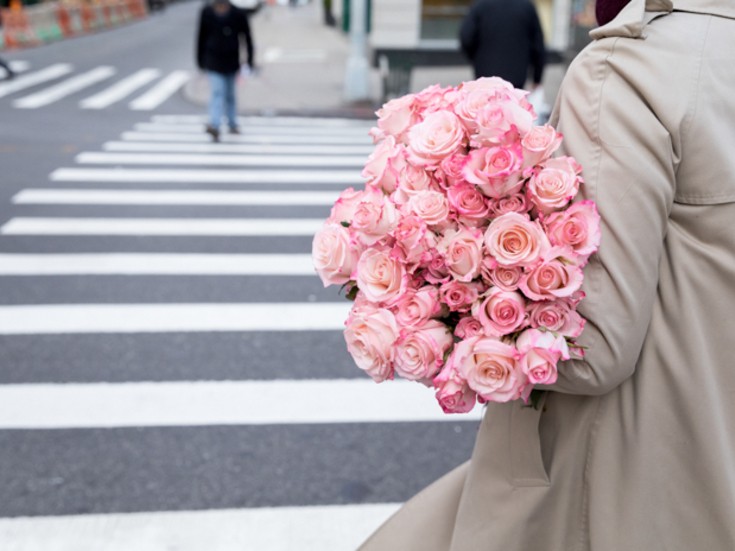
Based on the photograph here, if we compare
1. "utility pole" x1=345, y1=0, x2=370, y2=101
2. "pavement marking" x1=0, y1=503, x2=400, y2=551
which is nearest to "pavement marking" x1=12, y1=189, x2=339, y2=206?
"pavement marking" x1=0, y1=503, x2=400, y2=551

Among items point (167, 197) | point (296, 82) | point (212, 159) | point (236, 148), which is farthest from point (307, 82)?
point (167, 197)

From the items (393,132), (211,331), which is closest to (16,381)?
(211,331)

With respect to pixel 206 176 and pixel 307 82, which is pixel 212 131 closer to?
pixel 206 176

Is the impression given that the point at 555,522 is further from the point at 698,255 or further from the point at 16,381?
the point at 16,381

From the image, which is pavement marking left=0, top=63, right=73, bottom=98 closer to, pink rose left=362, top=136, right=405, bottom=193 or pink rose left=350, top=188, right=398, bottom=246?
pink rose left=362, top=136, right=405, bottom=193

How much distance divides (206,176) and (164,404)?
5940mm

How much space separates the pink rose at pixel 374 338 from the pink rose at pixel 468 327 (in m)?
0.12

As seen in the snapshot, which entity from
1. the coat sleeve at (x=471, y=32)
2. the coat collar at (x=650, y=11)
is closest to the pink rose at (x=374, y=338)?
the coat collar at (x=650, y=11)

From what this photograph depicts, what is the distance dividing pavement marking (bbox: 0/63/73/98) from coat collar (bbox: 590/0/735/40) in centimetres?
1643

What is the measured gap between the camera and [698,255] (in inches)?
64.1

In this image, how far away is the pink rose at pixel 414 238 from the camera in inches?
65.6

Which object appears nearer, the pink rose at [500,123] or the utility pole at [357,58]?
the pink rose at [500,123]

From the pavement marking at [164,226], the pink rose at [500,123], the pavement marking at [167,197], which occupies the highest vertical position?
the pink rose at [500,123]

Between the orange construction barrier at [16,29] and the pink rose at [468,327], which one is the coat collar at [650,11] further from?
the orange construction barrier at [16,29]
